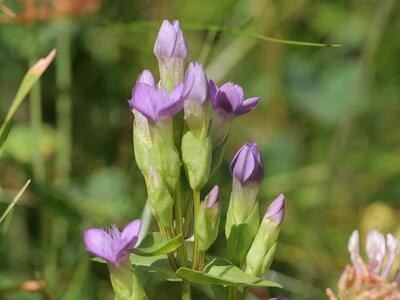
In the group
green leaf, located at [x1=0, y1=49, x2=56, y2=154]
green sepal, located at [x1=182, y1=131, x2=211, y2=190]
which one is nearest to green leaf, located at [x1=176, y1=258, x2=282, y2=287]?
green sepal, located at [x1=182, y1=131, x2=211, y2=190]

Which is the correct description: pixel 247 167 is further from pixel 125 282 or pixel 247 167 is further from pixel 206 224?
pixel 125 282

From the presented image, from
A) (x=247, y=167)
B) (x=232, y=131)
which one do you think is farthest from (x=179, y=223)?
(x=232, y=131)

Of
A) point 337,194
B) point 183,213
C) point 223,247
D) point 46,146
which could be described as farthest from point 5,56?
point 183,213

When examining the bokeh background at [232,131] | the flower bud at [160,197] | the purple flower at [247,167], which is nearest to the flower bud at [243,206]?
the purple flower at [247,167]

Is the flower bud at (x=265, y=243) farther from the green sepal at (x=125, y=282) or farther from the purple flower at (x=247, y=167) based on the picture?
the green sepal at (x=125, y=282)

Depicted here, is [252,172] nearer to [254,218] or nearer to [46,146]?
[254,218]
